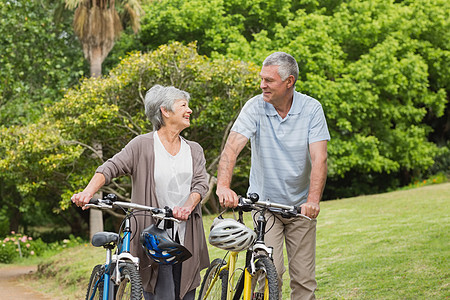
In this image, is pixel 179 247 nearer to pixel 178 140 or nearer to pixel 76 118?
pixel 178 140

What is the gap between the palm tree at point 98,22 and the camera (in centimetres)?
2091

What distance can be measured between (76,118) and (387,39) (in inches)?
519

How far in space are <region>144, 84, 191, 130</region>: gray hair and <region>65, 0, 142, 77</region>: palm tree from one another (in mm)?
16372

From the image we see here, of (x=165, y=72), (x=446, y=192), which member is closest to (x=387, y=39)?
(x=446, y=192)

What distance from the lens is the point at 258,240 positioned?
170 inches

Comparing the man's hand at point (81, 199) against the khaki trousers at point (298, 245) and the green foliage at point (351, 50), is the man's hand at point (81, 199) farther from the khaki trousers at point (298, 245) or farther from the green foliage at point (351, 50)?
the green foliage at point (351, 50)

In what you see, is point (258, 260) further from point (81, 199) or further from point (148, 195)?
point (81, 199)

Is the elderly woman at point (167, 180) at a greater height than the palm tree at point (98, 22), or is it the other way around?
the palm tree at point (98, 22)

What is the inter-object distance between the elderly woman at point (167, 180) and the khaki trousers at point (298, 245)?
56cm

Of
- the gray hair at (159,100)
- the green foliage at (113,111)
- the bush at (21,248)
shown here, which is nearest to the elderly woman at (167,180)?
the gray hair at (159,100)

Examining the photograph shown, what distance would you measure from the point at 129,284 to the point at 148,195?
30.2 inches

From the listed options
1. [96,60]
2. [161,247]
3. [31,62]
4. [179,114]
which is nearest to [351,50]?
[96,60]

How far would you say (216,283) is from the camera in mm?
4945

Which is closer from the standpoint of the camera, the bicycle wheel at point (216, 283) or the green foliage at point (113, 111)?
the bicycle wheel at point (216, 283)
